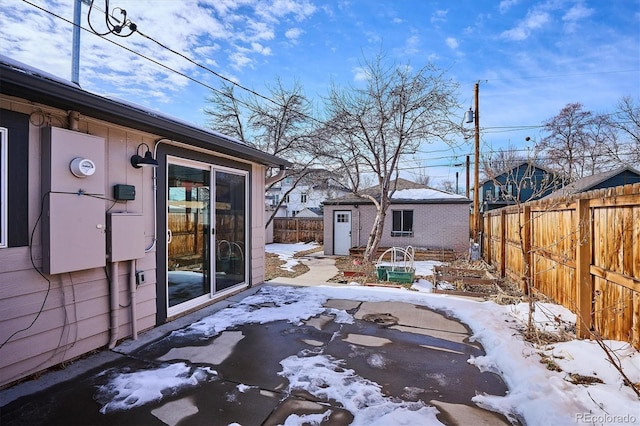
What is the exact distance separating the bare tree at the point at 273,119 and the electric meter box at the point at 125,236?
29.6 ft

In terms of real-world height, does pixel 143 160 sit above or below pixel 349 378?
above

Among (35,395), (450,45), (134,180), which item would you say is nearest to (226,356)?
(35,395)

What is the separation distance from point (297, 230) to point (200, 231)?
51.3 ft

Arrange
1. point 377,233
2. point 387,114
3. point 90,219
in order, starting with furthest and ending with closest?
point 377,233, point 387,114, point 90,219

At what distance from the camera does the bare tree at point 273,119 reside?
12.5 metres

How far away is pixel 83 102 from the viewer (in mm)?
2740

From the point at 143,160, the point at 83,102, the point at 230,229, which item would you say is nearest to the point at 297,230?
the point at 230,229

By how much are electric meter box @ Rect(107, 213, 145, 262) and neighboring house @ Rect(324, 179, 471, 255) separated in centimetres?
1108

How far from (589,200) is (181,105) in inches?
376

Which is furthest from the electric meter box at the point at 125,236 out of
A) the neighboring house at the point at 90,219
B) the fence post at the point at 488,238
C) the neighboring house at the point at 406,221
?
the neighboring house at the point at 406,221

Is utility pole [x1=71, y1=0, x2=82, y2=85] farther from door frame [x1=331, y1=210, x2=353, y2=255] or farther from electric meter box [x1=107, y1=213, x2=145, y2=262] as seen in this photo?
door frame [x1=331, y1=210, x2=353, y2=255]

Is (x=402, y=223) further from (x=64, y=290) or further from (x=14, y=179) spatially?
(x=14, y=179)

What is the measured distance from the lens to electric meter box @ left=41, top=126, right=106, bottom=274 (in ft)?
9.05

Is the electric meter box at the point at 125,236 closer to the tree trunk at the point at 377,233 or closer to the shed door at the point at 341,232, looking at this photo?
the tree trunk at the point at 377,233
